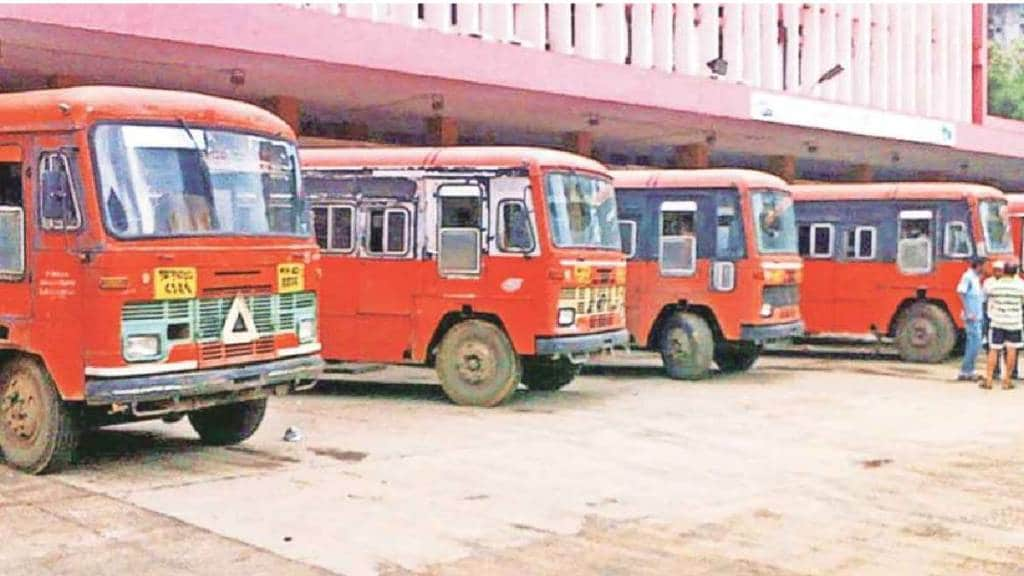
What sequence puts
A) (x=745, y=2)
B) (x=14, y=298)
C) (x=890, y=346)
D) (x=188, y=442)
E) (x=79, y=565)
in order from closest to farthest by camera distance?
1. (x=79, y=565)
2. (x=14, y=298)
3. (x=188, y=442)
4. (x=890, y=346)
5. (x=745, y=2)

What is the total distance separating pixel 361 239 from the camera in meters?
13.7

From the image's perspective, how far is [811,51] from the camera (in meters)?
33.0

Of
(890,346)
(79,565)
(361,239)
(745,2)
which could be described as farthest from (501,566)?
(745,2)

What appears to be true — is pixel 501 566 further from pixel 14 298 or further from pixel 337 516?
pixel 14 298

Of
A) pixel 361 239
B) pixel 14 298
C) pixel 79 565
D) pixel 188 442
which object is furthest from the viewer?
pixel 361 239

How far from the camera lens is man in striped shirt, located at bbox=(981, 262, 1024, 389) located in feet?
51.1

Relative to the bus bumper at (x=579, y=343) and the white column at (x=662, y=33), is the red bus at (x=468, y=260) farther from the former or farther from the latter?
the white column at (x=662, y=33)

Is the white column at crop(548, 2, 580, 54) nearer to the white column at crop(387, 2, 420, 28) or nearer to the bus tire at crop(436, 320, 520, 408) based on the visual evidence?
the white column at crop(387, 2, 420, 28)

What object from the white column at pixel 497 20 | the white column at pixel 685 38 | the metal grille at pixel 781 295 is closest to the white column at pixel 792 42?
the white column at pixel 685 38

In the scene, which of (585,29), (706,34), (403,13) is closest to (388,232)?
(403,13)

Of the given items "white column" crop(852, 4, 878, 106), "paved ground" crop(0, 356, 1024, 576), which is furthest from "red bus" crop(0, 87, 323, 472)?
"white column" crop(852, 4, 878, 106)

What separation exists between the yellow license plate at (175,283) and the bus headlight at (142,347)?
0.29m

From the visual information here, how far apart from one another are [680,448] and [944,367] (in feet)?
29.4

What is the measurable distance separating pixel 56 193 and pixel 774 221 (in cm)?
991
